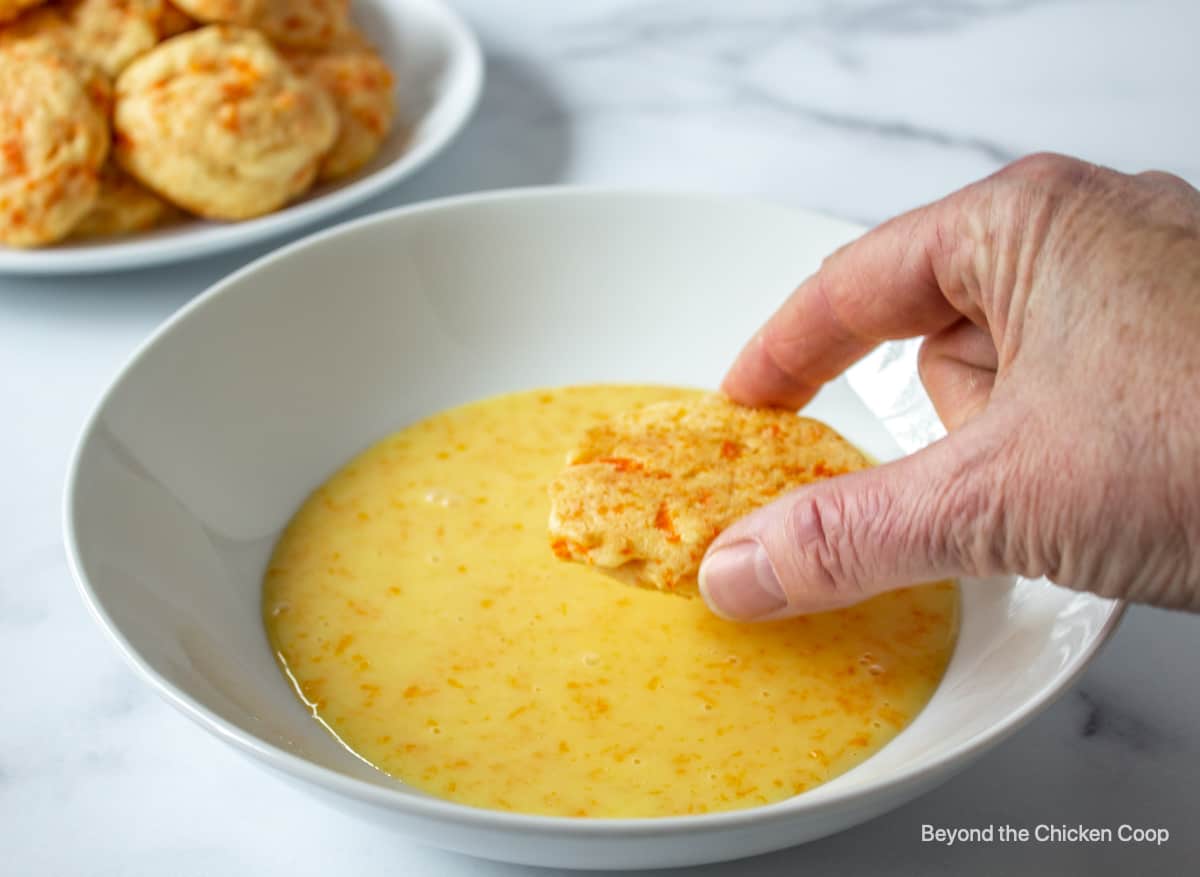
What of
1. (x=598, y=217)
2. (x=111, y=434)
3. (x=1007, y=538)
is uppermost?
(x=1007, y=538)

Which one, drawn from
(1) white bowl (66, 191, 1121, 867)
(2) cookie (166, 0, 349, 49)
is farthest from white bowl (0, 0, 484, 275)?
(1) white bowl (66, 191, 1121, 867)

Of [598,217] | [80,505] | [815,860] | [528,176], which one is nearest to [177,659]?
[80,505]

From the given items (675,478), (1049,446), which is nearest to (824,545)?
(1049,446)

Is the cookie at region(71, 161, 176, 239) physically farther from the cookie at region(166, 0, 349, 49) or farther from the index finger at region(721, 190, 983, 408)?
the index finger at region(721, 190, 983, 408)

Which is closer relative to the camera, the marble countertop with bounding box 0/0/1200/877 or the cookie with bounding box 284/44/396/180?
the marble countertop with bounding box 0/0/1200/877

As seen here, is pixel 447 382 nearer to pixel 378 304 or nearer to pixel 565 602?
pixel 378 304

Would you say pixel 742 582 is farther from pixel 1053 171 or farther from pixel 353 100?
pixel 353 100
